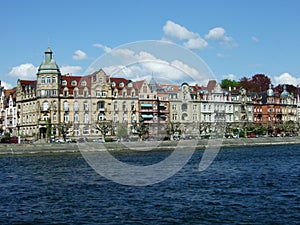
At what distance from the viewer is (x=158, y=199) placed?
31406 millimetres

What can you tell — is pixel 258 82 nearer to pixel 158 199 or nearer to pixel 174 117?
pixel 174 117

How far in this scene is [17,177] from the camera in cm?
4534

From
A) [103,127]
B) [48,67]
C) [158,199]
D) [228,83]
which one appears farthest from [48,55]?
[158,199]

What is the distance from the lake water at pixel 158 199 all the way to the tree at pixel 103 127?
174ft

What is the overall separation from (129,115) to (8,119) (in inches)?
1278

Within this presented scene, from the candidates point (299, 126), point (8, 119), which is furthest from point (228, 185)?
point (299, 126)

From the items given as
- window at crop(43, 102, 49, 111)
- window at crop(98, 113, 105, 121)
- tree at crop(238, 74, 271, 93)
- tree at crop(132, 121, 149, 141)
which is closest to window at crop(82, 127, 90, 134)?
window at crop(98, 113, 105, 121)

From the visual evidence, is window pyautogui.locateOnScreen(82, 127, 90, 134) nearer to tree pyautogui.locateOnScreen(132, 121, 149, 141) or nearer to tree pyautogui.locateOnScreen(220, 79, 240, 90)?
tree pyautogui.locateOnScreen(132, 121, 149, 141)

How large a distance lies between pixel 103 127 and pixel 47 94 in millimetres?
17574

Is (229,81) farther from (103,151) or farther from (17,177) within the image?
(17,177)

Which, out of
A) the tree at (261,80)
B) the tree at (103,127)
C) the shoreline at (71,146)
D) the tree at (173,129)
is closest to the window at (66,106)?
the tree at (103,127)

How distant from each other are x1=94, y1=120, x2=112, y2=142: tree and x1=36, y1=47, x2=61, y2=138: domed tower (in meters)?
11.0

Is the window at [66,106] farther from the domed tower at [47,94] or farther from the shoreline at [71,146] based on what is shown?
the shoreline at [71,146]

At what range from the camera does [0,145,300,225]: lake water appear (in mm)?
26016
